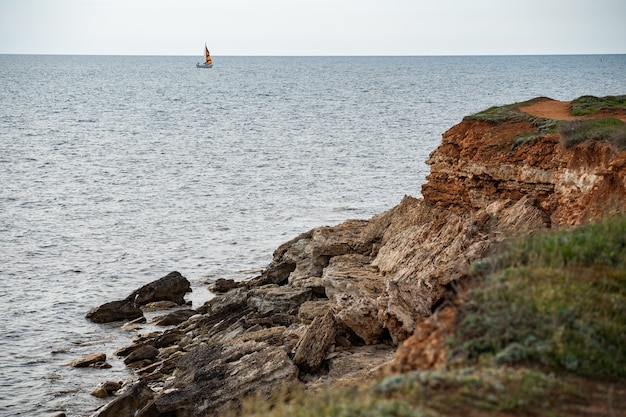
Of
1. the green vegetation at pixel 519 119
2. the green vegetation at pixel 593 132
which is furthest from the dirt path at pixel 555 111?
the green vegetation at pixel 593 132

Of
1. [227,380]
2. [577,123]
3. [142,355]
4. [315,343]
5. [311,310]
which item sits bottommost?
[142,355]

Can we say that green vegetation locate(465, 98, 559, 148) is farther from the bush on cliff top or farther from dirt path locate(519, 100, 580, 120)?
the bush on cliff top

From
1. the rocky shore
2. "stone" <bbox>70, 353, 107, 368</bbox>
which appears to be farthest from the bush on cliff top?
"stone" <bbox>70, 353, 107, 368</bbox>

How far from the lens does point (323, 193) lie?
51.1 meters

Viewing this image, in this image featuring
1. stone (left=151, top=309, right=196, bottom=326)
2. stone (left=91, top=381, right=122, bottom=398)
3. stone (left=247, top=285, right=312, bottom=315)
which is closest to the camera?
stone (left=91, top=381, right=122, bottom=398)

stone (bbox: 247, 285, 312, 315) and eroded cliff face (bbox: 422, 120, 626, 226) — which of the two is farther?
stone (bbox: 247, 285, 312, 315)

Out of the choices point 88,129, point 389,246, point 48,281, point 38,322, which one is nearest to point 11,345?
point 38,322

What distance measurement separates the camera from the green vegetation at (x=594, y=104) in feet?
91.5

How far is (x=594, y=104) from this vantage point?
2898cm

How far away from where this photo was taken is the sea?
94.2ft

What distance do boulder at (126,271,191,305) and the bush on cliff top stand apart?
2199 centimetres

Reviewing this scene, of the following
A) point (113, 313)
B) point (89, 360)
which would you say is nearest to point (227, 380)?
point (89, 360)

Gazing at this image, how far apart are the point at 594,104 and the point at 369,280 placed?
39.0ft

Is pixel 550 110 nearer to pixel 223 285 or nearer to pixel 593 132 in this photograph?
pixel 593 132
